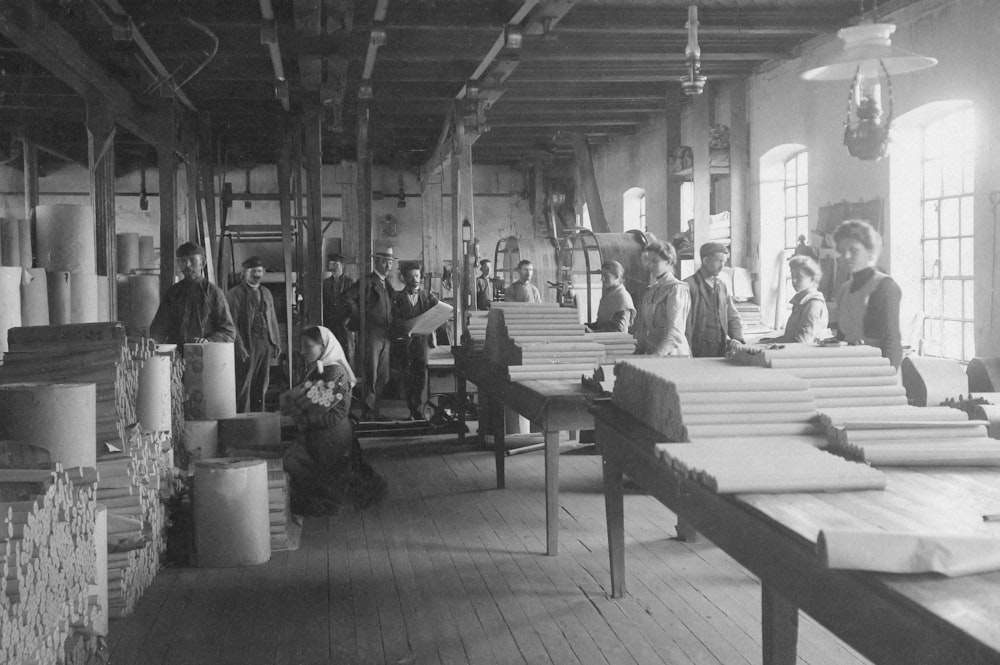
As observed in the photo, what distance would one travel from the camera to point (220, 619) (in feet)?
13.9

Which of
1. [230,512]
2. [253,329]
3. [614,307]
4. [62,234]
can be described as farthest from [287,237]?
[230,512]

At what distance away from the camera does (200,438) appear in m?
6.59

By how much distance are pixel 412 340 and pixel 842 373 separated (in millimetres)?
7740

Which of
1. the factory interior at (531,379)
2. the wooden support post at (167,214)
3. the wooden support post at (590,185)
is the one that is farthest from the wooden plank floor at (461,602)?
the wooden support post at (590,185)

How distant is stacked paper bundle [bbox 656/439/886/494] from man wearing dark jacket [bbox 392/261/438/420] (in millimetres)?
7515

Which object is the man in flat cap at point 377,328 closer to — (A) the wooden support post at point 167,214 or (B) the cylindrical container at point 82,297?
(A) the wooden support post at point 167,214

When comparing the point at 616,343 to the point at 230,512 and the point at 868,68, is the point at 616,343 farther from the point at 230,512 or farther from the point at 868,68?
the point at 230,512

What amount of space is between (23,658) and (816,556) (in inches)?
86.0

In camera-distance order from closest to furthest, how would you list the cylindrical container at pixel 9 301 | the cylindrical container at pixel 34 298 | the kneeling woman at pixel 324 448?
the cylindrical container at pixel 9 301 → the cylindrical container at pixel 34 298 → the kneeling woman at pixel 324 448

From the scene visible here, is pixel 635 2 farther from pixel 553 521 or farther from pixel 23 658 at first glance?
pixel 23 658

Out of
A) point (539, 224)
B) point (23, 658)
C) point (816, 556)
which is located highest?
point (539, 224)

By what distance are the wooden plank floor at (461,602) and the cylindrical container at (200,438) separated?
1.08m

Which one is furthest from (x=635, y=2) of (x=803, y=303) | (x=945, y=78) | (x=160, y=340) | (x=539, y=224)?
(x=539, y=224)

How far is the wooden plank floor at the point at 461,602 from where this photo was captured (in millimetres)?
3832
